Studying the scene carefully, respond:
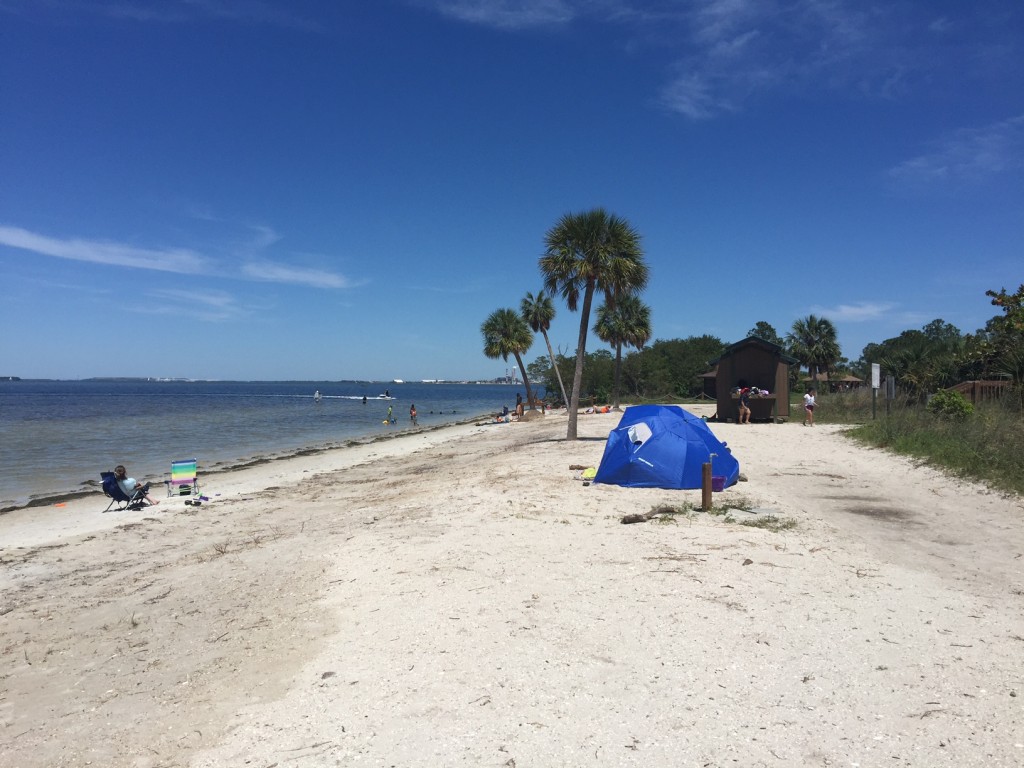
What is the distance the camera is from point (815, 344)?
2227 inches

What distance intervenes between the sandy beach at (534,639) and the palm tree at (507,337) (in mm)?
36225

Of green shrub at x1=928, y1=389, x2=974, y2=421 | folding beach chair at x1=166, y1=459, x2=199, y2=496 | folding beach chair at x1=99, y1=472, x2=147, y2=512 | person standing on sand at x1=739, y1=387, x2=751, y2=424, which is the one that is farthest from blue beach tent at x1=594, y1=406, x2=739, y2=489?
person standing on sand at x1=739, y1=387, x2=751, y2=424

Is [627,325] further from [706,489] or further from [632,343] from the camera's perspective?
[706,489]

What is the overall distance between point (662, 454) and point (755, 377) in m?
16.6

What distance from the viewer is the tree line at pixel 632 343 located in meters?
19.5

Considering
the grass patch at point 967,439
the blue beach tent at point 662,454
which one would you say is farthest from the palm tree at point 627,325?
the blue beach tent at point 662,454

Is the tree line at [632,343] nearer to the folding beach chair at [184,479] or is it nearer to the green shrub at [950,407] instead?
the green shrub at [950,407]

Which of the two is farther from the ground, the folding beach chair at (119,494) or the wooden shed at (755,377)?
the wooden shed at (755,377)

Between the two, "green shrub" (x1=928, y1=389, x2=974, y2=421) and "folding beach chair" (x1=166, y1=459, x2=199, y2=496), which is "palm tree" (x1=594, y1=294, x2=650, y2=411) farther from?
"folding beach chair" (x1=166, y1=459, x2=199, y2=496)

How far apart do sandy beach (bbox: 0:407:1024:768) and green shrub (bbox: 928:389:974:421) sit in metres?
9.16

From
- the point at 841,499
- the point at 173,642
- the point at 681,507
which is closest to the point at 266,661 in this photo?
the point at 173,642

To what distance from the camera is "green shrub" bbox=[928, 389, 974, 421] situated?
18844 millimetres

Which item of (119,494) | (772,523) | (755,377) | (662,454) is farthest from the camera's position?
(755,377)

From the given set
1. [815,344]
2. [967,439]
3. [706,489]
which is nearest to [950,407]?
[967,439]
